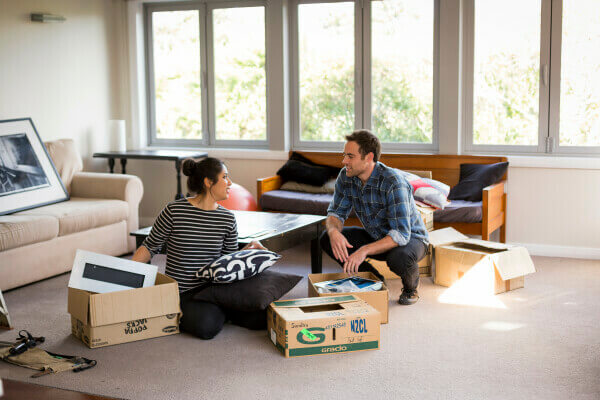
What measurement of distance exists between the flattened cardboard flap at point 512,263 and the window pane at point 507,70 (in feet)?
5.00

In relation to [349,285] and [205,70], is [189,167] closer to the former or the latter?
[349,285]

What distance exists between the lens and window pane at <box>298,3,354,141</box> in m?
6.29

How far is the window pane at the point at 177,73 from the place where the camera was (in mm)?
6848

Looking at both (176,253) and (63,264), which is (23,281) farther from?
(176,253)

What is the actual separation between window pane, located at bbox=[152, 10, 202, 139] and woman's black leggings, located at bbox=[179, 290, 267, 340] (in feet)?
11.4

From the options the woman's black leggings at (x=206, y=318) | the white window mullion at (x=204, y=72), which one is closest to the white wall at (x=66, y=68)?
the white window mullion at (x=204, y=72)

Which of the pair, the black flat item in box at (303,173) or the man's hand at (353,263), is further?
the black flat item in box at (303,173)

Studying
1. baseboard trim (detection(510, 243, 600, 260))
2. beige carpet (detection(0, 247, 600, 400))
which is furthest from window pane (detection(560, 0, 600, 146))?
beige carpet (detection(0, 247, 600, 400))

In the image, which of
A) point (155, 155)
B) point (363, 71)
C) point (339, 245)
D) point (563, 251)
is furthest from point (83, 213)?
point (563, 251)

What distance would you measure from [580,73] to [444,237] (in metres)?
1.82

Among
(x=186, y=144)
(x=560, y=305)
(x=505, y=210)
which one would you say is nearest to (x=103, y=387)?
(x=560, y=305)

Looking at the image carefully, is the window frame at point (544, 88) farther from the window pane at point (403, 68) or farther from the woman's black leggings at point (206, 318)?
the woman's black leggings at point (206, 318)

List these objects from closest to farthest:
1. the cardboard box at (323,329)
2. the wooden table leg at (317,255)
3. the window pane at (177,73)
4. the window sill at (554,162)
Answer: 1. the cardboard box at (323,329)
2. the wooden table leg at (317,255)
3. the window sill at (554,162)
4. the window pane at (177,73)

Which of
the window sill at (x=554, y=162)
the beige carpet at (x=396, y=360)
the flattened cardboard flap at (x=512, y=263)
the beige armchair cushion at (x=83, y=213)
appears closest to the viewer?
the beige carpet at (x=396, y=360)
